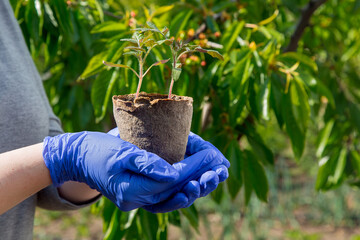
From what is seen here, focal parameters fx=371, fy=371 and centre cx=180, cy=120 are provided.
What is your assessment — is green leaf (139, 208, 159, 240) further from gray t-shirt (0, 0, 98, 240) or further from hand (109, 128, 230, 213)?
hand (109, 128, 230, 213)

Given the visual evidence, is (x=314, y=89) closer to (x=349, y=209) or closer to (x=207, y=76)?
(x=207, y=76)

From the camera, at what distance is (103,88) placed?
4.18 feet

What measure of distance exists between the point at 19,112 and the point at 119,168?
1.53 feet

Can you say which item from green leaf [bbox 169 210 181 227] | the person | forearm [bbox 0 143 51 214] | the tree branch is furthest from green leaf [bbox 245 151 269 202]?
forearm [bbox 0 143 51 214]

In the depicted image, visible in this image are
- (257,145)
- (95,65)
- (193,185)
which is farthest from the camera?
(257,145)

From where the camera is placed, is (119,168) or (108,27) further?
(108,27)

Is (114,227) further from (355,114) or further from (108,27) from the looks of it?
(355,114)

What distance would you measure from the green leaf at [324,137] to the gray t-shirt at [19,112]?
117 centimetres

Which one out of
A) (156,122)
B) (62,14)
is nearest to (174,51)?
(156,122)

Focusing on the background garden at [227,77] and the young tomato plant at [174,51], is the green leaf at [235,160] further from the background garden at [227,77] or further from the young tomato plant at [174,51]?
the young tomato plant at [174,51]

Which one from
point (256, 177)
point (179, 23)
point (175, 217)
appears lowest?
point (175, 217)

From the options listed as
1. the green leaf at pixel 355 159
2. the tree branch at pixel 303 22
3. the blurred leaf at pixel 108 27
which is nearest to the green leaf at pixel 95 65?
the blurred leaf at pixel 108 27

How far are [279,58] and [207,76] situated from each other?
0.86 feet

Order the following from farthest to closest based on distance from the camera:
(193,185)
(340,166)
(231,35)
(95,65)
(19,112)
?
(340,166), (231,35), (95,65), (19,112), (193,185)
